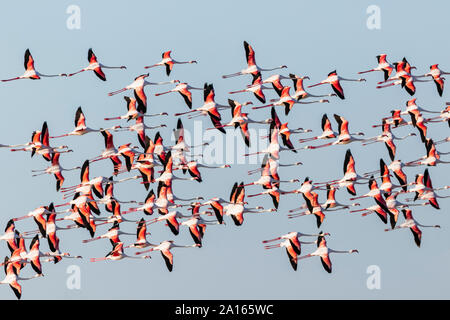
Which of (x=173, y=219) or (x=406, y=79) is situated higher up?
(x=406, y=79)

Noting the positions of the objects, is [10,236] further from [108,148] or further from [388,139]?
[388,139]

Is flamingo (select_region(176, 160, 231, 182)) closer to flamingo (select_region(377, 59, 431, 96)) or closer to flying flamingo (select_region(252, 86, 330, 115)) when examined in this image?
flying flamingo (select_region(252, 86, 330, 115))

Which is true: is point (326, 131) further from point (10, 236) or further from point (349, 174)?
point (10, 236)

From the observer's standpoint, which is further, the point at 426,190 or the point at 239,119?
the point at 426,190

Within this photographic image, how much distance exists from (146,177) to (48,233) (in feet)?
20.6

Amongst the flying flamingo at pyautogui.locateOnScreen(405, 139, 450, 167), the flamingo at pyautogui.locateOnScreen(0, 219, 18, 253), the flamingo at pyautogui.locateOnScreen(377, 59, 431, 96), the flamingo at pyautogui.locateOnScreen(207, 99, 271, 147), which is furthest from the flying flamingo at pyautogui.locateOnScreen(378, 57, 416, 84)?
the flamingo at pyautogui.locateOnScreen(0, 219, 18, 253)

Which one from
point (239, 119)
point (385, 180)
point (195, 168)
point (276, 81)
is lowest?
point (385, 180)

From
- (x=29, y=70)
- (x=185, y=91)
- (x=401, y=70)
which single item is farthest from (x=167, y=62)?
(x=401, y=70)

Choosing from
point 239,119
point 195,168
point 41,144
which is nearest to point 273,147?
point 239,119

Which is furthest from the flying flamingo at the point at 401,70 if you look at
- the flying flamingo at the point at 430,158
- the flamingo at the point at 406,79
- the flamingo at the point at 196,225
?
the flamingo at the point at 196,225

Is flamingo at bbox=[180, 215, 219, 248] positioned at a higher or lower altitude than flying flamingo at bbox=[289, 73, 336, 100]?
lower
